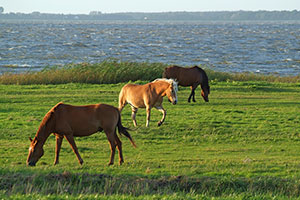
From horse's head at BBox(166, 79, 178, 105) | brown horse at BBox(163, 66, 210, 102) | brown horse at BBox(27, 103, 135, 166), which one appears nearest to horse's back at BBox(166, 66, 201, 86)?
brown horse at BBox(163, 66, 210, 102)

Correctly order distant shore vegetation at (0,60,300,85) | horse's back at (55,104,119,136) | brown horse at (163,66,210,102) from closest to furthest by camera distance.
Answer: horse's back at (55,104,119,136) < brown horse at (163,66,210,102) < distant shore vegetation at (0,60,300,85)

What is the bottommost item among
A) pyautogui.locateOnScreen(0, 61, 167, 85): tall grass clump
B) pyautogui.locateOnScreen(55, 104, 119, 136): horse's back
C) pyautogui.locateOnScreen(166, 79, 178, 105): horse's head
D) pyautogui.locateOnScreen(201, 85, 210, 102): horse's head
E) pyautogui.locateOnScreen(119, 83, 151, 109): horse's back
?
pyautogui.locateOnScreen(0, 61, 167, 85): tall grass clump

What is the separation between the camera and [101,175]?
1100 centimetres

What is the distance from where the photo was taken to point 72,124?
12492 mm

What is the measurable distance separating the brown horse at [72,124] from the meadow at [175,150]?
0.47 meters

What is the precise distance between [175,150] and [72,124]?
150 inches

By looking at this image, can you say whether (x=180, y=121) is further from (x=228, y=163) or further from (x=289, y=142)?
(x=228, y=163)

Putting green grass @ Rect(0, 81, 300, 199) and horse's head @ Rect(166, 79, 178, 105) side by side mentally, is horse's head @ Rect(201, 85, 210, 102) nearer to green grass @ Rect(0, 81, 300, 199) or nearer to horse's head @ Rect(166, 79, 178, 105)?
green grass @ Rect(0, 81, 300, 199)

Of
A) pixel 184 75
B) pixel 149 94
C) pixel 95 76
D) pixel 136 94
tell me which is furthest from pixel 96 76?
pixel 149 94

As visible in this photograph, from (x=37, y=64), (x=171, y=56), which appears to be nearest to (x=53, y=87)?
(x=37, y=64)

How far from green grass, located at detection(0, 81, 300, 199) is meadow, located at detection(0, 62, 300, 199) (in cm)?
2

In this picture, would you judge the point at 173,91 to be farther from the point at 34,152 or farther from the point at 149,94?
the point at 34,152

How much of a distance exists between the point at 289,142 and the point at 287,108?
21.2ft

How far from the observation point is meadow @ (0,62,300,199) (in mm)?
10422
